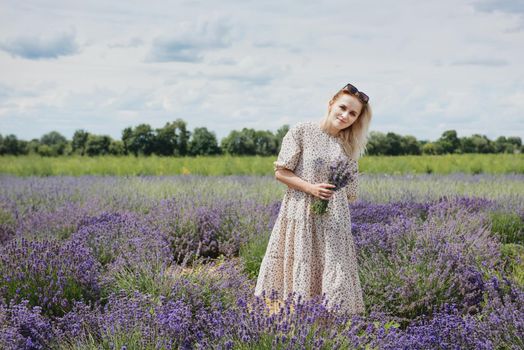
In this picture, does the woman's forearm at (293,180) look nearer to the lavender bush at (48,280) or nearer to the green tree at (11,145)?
the lavender bush at (48,280)

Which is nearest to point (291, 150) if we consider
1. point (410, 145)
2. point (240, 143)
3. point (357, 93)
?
point (357, 93)

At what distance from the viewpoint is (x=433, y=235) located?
A: 14.5 ft

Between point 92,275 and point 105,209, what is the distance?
2766 millimetres

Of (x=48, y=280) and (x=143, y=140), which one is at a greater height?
(x=143, y=140)

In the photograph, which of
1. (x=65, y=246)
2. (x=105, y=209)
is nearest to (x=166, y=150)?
(x=105, y=209)

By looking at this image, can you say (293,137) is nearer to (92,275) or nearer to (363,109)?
(363,109)

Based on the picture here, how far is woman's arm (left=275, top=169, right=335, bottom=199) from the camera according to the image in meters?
3.25

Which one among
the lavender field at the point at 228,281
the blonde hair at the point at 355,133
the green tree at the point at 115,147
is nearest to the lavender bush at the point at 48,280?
the lavender field at the point at 228,281

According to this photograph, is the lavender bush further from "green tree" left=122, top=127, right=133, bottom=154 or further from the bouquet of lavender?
"green tree" left=122, top=127, right=133, bottom=154

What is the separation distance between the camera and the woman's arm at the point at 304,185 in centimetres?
325

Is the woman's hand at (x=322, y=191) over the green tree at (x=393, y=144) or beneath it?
beneath

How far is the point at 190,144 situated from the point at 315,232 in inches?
619

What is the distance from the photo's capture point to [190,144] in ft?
62.2

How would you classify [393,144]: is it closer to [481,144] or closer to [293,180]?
[481,144]
